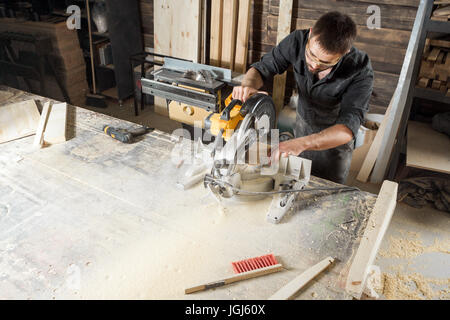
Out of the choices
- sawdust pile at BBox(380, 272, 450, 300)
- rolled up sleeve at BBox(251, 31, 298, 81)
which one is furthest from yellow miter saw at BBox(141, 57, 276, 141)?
sawdust pile at BBox(380, 272, 450, 300)

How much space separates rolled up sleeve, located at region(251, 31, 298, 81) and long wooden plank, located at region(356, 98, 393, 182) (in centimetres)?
122

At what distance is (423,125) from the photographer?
2.94m

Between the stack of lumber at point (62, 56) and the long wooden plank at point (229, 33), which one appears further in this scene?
the stack of lumber at point (62, 56)

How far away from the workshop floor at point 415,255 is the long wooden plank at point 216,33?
1.97 m

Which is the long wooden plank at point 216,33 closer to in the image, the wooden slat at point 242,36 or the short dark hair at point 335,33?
the wooden slat at point 242,36

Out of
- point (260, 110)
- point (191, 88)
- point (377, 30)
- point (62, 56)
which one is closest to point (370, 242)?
point (260, 110)

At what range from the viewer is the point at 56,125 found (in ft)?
6.50

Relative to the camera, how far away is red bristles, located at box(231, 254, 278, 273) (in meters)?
1.18

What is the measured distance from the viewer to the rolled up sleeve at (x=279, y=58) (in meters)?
2.07

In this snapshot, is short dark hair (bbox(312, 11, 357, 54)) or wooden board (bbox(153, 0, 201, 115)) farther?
wooden board (bbox(153, 0, 201, 115))

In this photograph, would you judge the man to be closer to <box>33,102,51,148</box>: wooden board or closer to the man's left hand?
the man's left hand

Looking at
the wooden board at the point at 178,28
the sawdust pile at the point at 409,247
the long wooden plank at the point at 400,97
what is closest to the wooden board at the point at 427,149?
the long wooden plank at the point at 400,97

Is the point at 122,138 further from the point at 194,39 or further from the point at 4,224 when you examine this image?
the point at 194,39

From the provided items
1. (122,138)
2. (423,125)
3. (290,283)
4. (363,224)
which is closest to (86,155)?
(122,138)
